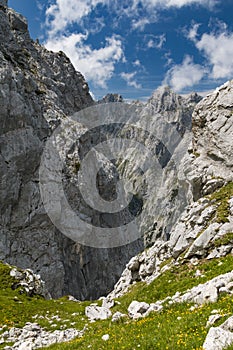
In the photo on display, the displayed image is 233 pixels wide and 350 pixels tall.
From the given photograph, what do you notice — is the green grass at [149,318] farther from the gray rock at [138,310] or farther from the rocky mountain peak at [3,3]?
the rocky mountain peak at [3,3]

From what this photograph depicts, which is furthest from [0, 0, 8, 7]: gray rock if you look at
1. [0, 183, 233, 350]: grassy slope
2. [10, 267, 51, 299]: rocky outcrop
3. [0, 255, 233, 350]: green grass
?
[0, 255, 233, 350]: green grass

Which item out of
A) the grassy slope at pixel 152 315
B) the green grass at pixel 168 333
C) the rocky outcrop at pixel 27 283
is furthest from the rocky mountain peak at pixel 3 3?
the green grass at pixel 168 333

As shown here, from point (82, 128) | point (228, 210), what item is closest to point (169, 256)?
point (228, 210)

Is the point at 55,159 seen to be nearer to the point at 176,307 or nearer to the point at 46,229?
the point at 46,229

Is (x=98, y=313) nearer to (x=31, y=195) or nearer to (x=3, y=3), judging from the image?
(x=31, y=195)

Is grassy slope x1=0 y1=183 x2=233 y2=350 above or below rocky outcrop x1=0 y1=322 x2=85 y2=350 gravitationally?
above

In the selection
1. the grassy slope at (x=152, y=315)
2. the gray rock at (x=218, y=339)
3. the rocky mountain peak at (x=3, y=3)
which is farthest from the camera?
the rocky mountain peak at (x=3, y=3)

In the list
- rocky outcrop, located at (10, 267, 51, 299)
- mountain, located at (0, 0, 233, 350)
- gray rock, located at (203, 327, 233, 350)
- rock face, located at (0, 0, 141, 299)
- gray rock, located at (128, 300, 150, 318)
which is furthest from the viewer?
rock face, located at (0, 0, 141, 299)

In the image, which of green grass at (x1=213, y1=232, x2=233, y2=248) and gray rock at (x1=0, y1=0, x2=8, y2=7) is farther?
gray rock at (x1=0, y1=0, x2=8, y2=7)

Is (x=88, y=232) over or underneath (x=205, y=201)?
underneath

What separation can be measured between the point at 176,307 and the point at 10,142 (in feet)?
219

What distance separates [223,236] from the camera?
79.7 ft

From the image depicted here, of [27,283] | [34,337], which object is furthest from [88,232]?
[34,337]

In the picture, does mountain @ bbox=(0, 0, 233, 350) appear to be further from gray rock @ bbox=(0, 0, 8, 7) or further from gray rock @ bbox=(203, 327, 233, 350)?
gray rock @ bbox=(0, 0, 8, 7)
